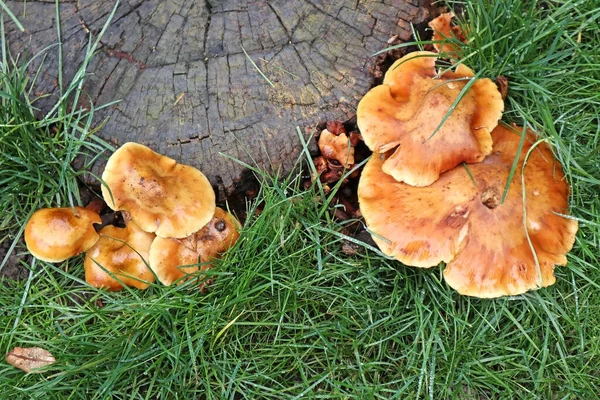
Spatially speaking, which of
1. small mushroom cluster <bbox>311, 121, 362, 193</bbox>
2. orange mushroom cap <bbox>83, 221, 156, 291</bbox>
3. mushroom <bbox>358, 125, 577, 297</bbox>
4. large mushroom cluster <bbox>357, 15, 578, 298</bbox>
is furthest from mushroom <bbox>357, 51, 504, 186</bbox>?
orange mushroom cap <bbox>83, 221, 156, 291</bbox>

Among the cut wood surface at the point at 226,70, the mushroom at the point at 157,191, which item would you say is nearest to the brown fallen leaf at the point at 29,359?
the mushroom at the point at 157,191

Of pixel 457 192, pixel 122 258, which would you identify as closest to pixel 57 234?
pixel 122 258

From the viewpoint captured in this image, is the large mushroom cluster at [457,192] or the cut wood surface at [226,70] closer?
the large mushroom cluster at [457,192]

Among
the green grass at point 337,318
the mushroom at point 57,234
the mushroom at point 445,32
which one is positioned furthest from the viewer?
the mushroom at point 445,32

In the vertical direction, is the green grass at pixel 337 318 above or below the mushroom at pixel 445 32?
below

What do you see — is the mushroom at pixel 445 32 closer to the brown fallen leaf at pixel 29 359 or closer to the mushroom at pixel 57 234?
the mushroom at pixel 57 234

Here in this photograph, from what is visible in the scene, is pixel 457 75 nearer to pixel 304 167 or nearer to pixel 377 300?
pixel 304 167

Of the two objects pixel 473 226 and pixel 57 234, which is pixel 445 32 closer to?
pixel 473 226
